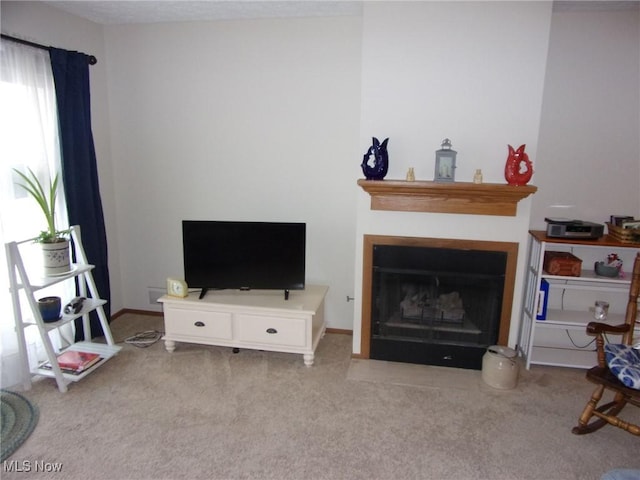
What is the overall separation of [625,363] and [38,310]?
3254 millimetres

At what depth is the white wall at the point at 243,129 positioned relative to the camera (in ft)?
10.4

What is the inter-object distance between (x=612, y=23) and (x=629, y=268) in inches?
64.6

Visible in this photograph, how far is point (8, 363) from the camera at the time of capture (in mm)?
2727

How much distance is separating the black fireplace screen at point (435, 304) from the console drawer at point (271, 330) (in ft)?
1.75

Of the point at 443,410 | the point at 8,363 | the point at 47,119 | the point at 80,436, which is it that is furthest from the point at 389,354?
the point at 47,119

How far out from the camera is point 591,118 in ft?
9.59

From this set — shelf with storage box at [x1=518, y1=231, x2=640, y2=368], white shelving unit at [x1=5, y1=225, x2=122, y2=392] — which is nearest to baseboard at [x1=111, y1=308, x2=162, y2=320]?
white shelving unit at [x1=5, y1=225, x2=122, y2=392]

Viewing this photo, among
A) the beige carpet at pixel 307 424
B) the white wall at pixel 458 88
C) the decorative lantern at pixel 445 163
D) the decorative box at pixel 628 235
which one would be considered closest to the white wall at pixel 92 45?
the beige carpet at pixel 307 424

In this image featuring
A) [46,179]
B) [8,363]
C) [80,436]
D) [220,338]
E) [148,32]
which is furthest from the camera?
[148,32]

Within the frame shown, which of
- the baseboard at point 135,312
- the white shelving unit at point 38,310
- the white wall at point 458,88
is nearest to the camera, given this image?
A: the white shelving unit at point 38,310

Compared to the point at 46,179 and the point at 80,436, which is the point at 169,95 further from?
the point at 80,436

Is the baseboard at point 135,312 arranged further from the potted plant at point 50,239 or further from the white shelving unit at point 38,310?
the potted plant at point 50,239

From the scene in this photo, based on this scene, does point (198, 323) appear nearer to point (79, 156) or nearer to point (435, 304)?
A: point (79, 156)

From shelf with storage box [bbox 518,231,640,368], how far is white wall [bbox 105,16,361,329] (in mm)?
1305
